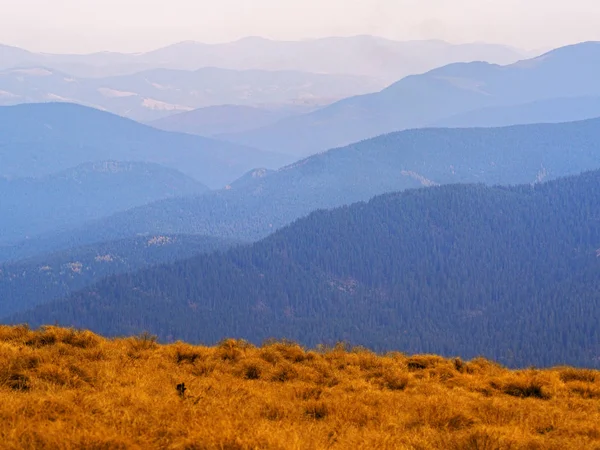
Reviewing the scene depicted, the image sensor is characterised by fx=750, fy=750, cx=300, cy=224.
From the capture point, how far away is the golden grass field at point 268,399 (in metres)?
13.6

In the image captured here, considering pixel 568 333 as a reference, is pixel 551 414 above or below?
above

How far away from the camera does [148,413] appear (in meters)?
15.0

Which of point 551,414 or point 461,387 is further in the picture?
point 461,387

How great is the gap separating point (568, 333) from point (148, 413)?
5926 inches

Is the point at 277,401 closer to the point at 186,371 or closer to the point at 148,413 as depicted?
the point at 148,413

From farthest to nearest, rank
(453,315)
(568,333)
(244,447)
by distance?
(453,315)
(568,333)
(244,447)

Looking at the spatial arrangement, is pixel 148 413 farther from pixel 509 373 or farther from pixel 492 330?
pixel 492 330

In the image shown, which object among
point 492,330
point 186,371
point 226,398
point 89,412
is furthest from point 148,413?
point 492,330

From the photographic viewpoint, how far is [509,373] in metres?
25.2

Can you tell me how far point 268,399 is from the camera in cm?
1745

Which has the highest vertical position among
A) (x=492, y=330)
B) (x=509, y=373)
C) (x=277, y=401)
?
(x=277, y=401)

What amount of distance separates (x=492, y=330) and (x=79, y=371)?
164695mm

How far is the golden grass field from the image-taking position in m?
13.6

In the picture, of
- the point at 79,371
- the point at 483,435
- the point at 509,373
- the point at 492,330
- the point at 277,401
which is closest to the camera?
the point at 483,435
